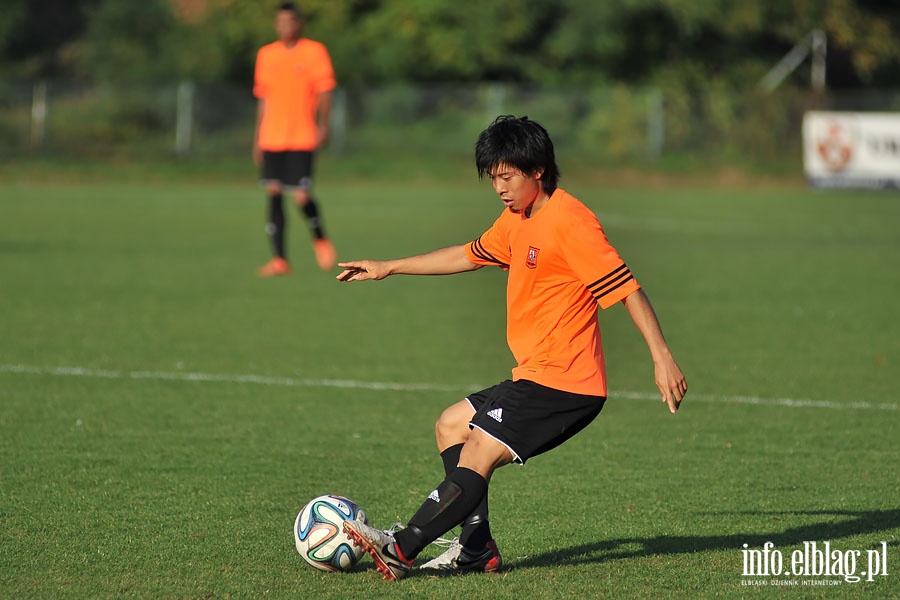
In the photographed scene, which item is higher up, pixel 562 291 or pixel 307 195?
pixel 562 291

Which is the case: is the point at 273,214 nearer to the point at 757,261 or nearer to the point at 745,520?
the point at 757,261

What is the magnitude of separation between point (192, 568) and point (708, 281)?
33.3 ft

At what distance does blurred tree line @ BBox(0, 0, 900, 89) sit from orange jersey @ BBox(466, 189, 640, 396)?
1321 inches

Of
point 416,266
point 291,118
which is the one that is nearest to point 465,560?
point 416,266

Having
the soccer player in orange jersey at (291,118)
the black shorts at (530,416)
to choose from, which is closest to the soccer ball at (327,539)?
the black shorts at (530,416)

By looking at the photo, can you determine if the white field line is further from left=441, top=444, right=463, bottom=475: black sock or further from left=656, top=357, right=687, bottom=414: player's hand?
left=656, top=357, right=687, bottom=414: player's hand

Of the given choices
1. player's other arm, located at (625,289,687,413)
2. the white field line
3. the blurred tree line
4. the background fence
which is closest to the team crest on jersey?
player's other arm, located at (625,289,687,413)

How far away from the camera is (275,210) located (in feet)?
43.7

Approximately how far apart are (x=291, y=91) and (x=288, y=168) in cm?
78

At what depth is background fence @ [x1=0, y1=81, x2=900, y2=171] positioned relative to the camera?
32.6 m

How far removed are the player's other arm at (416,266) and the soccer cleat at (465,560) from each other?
0.97 metres

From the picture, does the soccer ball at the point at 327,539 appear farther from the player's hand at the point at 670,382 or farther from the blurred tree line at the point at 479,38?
the blurred tree line at the point at 479,38

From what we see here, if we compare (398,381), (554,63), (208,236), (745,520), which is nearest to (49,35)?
(554,63)

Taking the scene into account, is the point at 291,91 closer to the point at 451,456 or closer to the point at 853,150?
the point at 451,456
